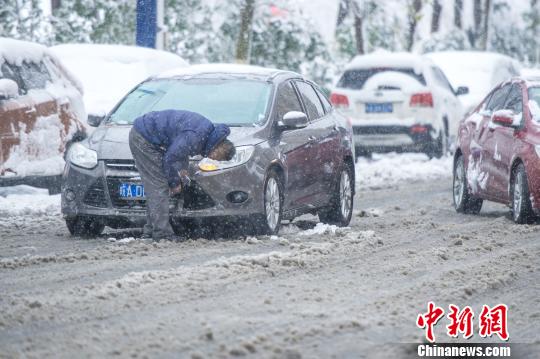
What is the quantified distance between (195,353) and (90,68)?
1231cm

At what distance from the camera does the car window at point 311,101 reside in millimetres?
12465

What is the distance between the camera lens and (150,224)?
10508mm

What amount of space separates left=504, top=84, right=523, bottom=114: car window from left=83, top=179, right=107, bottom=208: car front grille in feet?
14.8

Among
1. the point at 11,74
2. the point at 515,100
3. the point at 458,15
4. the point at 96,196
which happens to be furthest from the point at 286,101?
the point at 458,15

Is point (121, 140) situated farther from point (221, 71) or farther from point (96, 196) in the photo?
point (221, 71)

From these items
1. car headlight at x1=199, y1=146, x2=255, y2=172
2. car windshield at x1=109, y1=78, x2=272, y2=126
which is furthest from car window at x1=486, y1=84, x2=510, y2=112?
car headlight at x1=199, y1=146, x2=255, y2=172

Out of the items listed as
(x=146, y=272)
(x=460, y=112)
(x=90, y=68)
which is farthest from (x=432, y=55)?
(x=146, y=272)

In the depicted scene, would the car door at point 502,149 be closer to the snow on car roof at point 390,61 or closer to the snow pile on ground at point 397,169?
the snow pile on ground at point 397,169

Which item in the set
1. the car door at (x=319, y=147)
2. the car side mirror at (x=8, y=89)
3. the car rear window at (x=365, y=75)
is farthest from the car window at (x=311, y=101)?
the car rear window at (x=365, y=75)

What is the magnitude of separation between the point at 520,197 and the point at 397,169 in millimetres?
8054

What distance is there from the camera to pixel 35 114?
14.4 meters

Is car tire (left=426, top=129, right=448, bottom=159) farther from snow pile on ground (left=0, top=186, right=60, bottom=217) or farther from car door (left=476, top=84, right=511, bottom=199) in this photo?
snow pile on ground (left=0, top=186, right=60, bottom=217)

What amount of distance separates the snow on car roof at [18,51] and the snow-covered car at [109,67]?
141 cm

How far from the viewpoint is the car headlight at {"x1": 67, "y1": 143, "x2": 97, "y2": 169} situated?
10820mm
